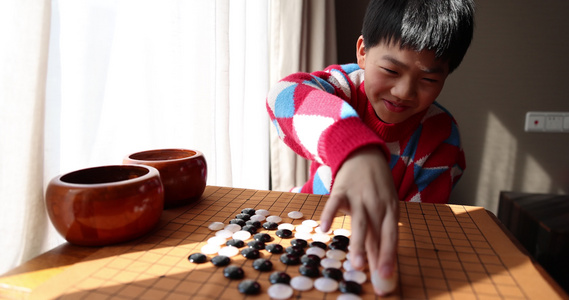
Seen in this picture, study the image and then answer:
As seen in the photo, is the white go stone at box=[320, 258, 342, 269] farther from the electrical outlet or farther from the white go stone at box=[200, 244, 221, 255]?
the electrical outlet

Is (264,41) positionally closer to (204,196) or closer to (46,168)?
(204,196)

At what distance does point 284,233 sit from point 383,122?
549 millimetres

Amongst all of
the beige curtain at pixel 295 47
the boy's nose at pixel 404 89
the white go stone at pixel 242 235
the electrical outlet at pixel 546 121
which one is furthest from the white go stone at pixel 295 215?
the electrical outlet at pixel 546 121

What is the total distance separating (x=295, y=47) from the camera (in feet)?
5.82

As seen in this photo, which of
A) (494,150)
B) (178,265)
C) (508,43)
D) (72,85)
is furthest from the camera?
(494,150)

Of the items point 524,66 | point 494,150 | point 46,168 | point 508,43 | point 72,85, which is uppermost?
point 508,43

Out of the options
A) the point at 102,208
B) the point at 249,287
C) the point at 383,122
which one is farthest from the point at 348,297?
the point at 383,122

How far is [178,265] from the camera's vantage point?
19.2 inches

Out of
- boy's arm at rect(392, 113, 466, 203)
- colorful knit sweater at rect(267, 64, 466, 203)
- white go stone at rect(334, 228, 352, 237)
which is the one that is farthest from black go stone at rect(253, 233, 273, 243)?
boy's arm at rect(392, 113, 466, 203)

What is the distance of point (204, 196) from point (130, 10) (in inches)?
19.2

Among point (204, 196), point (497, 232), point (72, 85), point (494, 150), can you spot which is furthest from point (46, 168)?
point (494, 150)

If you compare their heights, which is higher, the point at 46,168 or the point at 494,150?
the point at 46,168

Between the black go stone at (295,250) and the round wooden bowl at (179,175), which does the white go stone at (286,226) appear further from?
the round wooden bowl at (179,175)

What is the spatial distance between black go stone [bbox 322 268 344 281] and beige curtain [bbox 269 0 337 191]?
1.31m
